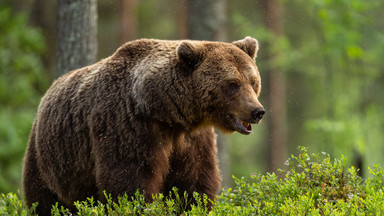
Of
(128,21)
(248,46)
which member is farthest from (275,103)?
(248,46)

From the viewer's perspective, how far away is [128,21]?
18.0 metres

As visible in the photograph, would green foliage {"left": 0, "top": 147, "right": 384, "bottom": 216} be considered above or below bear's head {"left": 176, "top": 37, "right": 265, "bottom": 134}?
below

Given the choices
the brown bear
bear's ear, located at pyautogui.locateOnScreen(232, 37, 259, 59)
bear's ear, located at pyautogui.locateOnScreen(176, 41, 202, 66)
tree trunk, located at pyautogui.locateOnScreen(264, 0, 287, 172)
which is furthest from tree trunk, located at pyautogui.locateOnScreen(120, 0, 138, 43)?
bear's ear, located at pyautogui.locateOnScreen(176, 41, 202, 66)

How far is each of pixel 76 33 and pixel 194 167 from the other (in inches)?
130

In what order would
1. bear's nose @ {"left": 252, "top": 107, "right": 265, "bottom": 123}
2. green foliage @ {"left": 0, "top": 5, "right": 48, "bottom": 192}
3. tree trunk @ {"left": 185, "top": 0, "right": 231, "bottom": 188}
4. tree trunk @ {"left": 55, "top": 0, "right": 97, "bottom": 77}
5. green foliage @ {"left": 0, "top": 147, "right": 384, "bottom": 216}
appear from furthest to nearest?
1. green foliage @ {"left": 0, "top": 5, "right": 48, "bottom": 192}
2. tree trunk @ {"left": 185, "top": 0, "right": 231, "bottom": 188}
3. tree trunk @ {"left": 55, "top": 0, "right": 97, "bottom": 77}
4. bear's nose @ {"left": 252, "top": 107, "right": 265, "bottom": 123}
5. green foliage @ {"left": 0, "top": 147, "right": 384, "bottom": 216}

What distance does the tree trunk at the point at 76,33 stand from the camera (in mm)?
→ 8375

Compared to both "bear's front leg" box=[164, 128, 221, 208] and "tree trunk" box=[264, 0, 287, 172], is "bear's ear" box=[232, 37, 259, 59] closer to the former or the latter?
"bear's front leg" box=[164, 128, 221, 208]

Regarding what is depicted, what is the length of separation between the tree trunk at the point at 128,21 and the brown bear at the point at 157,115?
11.5 metres

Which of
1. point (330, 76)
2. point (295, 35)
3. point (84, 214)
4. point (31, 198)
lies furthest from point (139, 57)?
point (295, 35)

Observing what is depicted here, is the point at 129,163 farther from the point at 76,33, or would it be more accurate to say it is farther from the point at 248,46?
the point at 76,33

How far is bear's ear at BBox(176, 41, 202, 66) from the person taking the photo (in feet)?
18.7

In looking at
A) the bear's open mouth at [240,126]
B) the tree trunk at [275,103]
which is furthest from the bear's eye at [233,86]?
the tree trunk at [275,103]

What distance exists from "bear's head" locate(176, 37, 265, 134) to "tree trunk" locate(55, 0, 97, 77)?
9.87ft

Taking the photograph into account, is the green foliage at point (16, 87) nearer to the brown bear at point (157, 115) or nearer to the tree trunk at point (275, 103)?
the tree trunk at point (275, 103)
